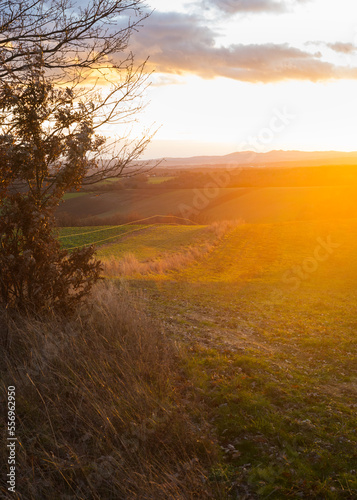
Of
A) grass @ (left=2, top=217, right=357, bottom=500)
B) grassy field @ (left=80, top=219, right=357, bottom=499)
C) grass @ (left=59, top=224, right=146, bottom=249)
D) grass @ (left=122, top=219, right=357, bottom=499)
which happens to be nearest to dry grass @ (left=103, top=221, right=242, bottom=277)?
grassy field @ (left=80, top=219, right=357, bottom=499)

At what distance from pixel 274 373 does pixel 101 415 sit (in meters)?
2.62

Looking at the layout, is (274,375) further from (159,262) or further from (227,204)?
(227,204)

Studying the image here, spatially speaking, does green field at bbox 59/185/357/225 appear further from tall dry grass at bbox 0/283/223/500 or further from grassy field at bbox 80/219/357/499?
tall dry grass at bbox 0/283/223/500

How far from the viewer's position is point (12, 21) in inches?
244

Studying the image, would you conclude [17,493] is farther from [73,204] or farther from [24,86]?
[73,204]

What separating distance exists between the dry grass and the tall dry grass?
4425 millimetres

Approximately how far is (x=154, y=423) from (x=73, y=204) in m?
75.6

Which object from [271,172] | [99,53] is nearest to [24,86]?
[99,53]

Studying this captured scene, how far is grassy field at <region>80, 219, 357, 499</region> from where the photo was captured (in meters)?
3.55

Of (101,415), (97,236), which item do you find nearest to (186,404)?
(101,415)

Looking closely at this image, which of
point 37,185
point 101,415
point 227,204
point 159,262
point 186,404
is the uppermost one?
point 37,185

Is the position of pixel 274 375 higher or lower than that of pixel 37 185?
lower

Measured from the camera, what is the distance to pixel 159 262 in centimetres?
1823

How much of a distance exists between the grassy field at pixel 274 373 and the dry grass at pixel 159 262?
3.99 feet
